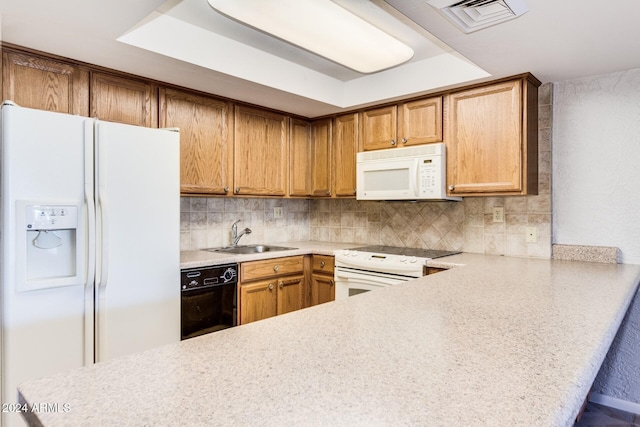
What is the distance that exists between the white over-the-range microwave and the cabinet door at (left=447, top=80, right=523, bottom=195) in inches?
3.7

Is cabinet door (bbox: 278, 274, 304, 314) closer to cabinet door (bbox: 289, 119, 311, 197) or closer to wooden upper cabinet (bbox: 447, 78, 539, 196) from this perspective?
cabinet door (bbox: 289, 119, 311, 197)

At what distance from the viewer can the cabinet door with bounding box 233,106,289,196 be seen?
3.04 metres

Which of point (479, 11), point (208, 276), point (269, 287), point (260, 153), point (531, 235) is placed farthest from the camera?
point (260, 153)

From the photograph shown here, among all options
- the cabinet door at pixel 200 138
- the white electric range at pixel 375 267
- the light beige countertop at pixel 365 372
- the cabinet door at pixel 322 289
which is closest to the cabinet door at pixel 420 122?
the white electric range at pixel 375 267

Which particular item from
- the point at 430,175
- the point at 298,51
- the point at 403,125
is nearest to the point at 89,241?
the point at 298,51

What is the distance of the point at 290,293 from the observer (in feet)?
10.0

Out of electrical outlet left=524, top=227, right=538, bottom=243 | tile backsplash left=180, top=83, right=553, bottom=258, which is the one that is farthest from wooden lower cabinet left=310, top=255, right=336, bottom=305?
electrical outlet left=524, top=227, right=538, bottom=243

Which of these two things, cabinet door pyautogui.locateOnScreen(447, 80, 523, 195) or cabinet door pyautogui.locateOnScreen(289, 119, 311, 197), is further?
cabinet door pyautogui.locateOnScreen(289, 119, 311, 197)

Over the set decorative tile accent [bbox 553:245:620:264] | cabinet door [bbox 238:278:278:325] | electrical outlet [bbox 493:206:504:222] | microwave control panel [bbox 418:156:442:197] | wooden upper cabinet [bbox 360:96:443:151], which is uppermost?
wooden upper cabinet [bbox 360:96:443:151]

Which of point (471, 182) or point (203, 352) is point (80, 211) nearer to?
point (203, 352)

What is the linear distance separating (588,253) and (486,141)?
0.92 metres

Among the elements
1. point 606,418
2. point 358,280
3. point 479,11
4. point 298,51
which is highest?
point 298,51

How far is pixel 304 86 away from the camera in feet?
9.47

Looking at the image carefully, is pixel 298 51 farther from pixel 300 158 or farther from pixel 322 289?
pixel 322 289
